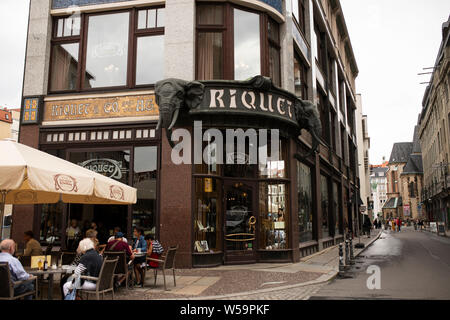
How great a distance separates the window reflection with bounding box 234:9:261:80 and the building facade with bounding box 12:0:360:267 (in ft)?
0.13

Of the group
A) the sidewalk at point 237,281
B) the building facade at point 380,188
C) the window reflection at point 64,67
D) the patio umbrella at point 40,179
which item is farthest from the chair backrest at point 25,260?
the building facade at point 380,188

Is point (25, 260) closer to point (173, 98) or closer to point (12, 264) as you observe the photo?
point (12, 264)

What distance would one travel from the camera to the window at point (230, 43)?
1427 centimetres

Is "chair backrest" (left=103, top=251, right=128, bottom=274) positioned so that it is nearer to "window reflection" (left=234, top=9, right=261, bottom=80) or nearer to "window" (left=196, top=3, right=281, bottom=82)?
"window" (left=196, top=3, right=281, bottom=82)

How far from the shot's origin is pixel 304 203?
60.6ft

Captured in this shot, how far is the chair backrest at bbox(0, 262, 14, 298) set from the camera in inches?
245

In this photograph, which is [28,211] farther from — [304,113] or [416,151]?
[416,151]

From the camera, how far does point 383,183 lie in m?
165

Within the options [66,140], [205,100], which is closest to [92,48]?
[66,140]

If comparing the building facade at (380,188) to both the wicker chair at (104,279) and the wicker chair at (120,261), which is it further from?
the wicker chair at (104,279)

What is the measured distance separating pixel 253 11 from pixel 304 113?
4.39 meters

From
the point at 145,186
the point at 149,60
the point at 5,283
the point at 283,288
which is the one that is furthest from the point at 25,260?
the point at 149,60

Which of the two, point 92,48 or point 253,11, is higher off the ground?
point 253,11

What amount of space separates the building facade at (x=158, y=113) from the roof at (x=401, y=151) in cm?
13248
